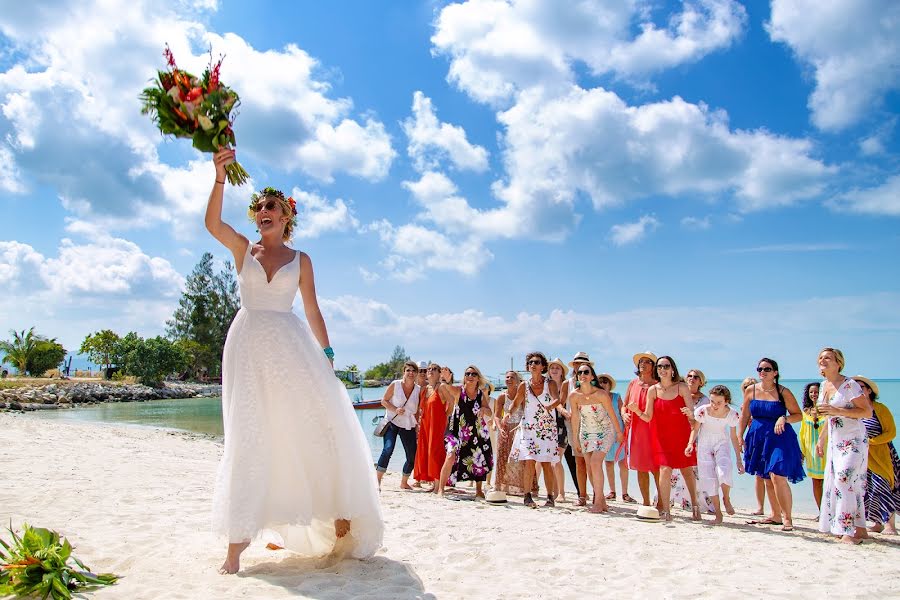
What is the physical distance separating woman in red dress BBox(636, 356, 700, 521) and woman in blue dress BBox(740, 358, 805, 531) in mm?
683

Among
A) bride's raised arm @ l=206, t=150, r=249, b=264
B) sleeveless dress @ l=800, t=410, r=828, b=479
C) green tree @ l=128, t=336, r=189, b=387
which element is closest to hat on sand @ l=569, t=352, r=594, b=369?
sleeveless dress @ l=800, t=410, r=828, b=479

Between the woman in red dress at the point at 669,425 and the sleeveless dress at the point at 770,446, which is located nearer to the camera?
the sleeveless dress at the point at 770,446

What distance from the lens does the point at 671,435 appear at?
7258mm

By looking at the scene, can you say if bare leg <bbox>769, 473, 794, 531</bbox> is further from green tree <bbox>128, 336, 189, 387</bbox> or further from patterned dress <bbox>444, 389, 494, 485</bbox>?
green tree <bbox>128, 336, 189, 387</bbox>

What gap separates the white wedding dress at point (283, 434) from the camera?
11.9ft

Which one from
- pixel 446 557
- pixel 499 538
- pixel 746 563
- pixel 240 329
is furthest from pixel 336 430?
pixel 746 563

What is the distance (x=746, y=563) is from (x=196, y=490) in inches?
218

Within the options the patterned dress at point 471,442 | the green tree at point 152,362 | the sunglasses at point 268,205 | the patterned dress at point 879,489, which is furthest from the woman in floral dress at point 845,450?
the green tree at point 152,362

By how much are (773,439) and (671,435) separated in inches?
43.3

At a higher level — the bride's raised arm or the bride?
the bride's raised arm

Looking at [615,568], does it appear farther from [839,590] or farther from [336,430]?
[336,430]

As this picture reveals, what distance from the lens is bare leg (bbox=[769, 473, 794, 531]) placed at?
6891 mm

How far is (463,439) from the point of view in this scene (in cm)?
855

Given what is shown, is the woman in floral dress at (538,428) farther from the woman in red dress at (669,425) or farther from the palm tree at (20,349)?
the palm tree at (20,349)
